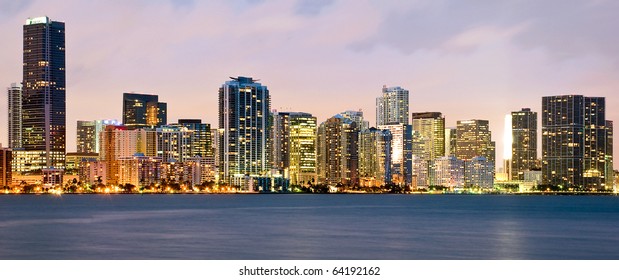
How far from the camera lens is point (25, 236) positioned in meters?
73.3

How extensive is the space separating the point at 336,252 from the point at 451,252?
747 centimetres

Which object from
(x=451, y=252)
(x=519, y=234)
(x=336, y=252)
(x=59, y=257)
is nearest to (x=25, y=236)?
(x=59, y=257)

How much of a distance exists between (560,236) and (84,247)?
125ft
